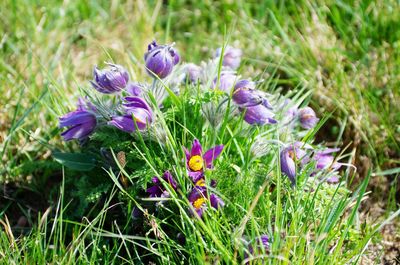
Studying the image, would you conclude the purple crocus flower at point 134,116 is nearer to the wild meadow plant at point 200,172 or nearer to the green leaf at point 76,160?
the wild meadow plant at point 200,172

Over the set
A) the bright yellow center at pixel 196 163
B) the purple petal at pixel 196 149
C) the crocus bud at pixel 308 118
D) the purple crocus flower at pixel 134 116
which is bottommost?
the crocus bud at pixel 308 118

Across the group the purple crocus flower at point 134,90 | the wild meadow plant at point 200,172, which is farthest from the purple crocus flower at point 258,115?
the purple crocus flower at point 134,90

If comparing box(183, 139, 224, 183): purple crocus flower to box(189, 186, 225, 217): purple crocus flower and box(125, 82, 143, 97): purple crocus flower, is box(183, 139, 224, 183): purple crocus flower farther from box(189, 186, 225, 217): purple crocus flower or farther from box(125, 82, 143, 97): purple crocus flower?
box(125, 82, 143, 97): purple crocus flower

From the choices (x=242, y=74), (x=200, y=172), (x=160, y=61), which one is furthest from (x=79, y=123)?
(x=242, y=74)

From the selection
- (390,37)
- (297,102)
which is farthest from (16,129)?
(390,37)

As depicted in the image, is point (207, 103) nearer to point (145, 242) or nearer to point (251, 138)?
point (251, 138)

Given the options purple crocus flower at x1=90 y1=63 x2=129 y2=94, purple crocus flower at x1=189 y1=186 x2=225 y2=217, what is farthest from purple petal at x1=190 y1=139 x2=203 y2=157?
purple crocus flower at x1=90 y1=63 x2=129 y2=94
